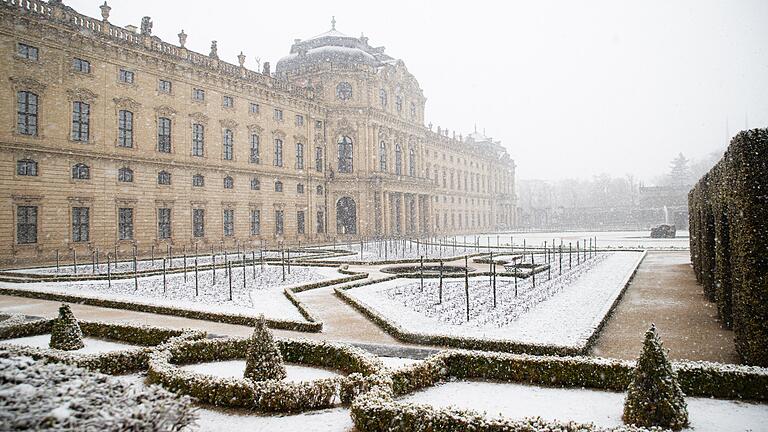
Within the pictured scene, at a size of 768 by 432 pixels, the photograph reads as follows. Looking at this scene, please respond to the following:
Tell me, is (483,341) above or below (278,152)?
below

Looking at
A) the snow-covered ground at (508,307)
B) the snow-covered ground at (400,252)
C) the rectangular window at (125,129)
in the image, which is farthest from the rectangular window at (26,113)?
the snow-covered ground at (508,307)

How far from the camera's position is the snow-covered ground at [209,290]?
556 inches

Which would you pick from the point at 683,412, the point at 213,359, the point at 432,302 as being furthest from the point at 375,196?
the point at 683,412

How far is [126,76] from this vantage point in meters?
31.3

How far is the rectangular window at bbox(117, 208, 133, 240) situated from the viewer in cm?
3053

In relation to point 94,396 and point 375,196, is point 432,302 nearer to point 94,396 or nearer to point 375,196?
point 94,396

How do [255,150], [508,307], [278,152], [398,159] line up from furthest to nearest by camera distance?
1. [398,159]
2. [278,152]
3. [255,150]
4. [508,307]

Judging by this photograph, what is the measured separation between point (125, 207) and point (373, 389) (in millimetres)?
29306

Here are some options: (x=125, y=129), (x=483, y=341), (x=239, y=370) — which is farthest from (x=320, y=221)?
(x=239, y=370)

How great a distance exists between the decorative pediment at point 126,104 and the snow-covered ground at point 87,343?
75.8 ft

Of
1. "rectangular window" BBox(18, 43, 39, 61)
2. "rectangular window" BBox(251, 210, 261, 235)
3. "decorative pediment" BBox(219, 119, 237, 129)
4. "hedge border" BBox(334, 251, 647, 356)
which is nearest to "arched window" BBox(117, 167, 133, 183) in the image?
"rectangular window" BBox(18, 43, 39, 61)

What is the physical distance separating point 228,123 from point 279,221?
30.4ft

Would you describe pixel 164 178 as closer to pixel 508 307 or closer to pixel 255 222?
pixel 255 222

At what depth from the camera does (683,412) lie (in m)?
6.07
